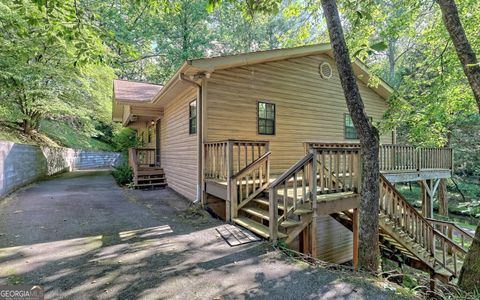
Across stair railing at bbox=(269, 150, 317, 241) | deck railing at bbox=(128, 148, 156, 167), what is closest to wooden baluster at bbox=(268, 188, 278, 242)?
stair railing at bbox=(269, 150, 317, 241)

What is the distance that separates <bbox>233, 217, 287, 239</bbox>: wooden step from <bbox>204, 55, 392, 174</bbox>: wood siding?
241cm

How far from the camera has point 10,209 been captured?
6039 millimetres

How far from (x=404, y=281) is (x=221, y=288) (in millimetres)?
5693

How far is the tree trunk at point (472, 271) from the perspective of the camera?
341 centimetres

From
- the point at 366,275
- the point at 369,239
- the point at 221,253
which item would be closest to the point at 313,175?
the point at 369,239

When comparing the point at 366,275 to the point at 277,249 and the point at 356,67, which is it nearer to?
the point at 277,249

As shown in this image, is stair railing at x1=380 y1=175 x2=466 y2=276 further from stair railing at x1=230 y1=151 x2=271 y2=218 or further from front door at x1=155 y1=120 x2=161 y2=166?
front door at x1=155 y1=120 x2=161 y2=166

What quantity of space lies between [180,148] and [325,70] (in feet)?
19.3

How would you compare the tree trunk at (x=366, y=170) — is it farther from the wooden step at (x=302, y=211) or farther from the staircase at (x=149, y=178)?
the staircase at (x=149, y=178)

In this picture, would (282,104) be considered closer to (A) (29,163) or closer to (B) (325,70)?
(B) (325,70)

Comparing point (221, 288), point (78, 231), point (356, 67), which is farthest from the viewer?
point (356, 67)

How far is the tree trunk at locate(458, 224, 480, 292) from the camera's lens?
11.2ft

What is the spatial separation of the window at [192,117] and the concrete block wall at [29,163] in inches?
202

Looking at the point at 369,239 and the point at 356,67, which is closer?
the point at 369,239
